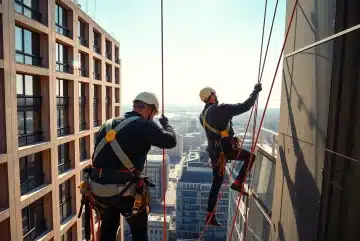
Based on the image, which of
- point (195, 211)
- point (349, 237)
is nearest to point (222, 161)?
point (349, 237)

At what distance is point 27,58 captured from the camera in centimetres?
1279

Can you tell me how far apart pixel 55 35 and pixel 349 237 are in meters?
15.3

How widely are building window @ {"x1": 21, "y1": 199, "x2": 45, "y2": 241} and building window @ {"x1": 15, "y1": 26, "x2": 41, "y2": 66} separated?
269 inches

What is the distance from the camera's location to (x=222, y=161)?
5906mm

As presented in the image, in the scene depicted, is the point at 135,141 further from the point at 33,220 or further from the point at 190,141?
the point at 190,141

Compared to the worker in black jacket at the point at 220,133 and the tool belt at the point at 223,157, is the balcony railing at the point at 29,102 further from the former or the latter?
the tool belt at the point at 223,157

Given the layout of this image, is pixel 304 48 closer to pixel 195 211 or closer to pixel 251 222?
pixel 251 222

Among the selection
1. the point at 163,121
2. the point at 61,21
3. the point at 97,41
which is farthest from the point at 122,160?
the point at 97,41

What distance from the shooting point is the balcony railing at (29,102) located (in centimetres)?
1258

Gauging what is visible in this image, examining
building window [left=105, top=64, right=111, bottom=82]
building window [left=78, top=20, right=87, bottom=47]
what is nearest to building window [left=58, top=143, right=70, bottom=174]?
building window [left=78, top=20, right=87, bottom=47]

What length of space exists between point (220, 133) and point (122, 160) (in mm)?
2642

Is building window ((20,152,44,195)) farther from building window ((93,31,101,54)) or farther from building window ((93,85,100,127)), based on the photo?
building window ((93,31,101,54))

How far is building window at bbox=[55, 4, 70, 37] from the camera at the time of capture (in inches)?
618

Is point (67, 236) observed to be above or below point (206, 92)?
below
